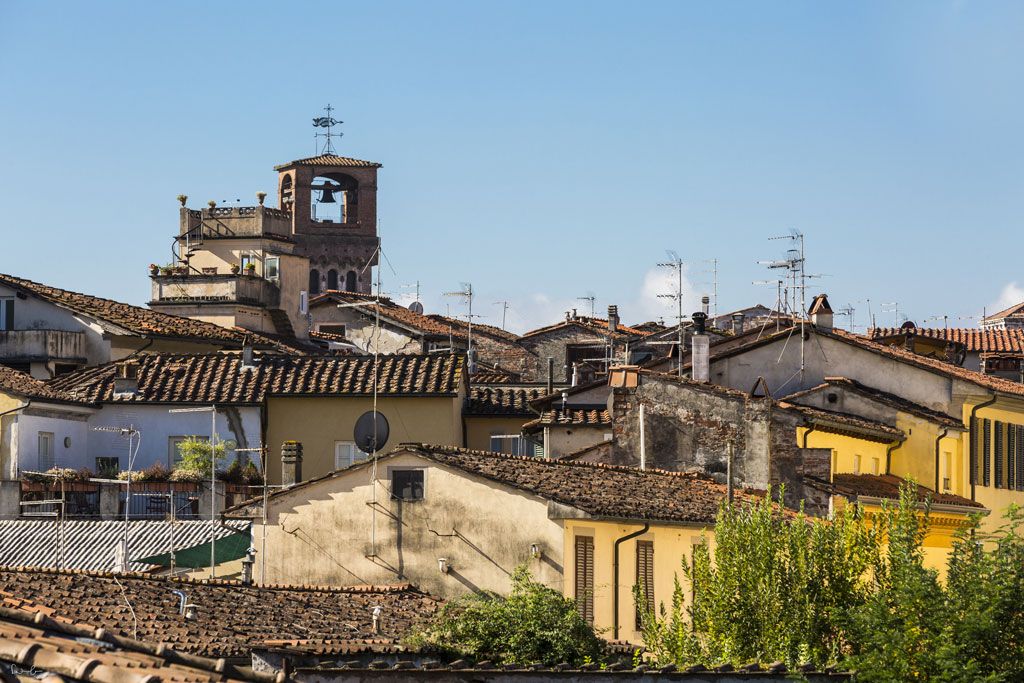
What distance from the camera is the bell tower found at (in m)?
130

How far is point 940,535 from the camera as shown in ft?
119

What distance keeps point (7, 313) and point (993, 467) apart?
26.2m

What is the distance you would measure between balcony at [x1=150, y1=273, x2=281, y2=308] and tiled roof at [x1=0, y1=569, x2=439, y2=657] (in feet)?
126

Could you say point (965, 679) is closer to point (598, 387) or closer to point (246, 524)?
point (246, 524)

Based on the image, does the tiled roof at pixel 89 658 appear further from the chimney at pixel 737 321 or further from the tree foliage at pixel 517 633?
the chimney at pixel 737 321


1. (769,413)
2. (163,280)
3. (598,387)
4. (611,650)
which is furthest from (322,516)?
(163,280)

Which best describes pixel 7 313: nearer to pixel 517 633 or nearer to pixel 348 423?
pixel 348 423

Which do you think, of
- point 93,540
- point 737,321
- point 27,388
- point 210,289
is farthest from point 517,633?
point 737,321

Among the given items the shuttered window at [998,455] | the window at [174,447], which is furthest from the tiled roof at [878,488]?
the window at [174,447]

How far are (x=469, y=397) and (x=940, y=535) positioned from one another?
48.6 feet

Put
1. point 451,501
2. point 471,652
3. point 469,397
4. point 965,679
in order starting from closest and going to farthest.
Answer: point 965,679, point 471,652, point 451,501, point 469,397

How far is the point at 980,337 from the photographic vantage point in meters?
70.6

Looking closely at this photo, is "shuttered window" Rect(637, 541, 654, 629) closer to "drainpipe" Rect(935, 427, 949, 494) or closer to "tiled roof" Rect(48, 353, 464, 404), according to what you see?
"drainpipe" Rect(935, 427, 949, 494)

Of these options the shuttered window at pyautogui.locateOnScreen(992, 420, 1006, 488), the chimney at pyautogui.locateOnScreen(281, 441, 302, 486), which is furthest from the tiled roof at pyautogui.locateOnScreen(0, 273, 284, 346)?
the shuttered window at pyautogui.locateOnScreen(992, 420, 1006, 488)
